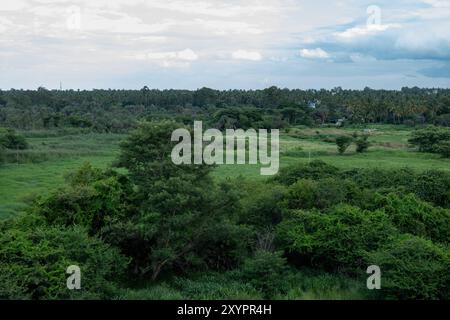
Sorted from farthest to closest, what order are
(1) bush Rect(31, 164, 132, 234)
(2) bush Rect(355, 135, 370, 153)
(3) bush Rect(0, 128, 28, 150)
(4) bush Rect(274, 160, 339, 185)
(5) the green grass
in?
(2) bush Rect(355, 135, 370, 153)
(3) bush Rect(0, 128, 28, 150)
(5) the green grass
(4) bush Rect(274, 160, 339, 185)
(1) bush Rect(31, 164, 132, 234)

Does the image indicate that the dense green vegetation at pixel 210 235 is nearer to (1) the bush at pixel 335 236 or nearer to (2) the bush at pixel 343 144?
(1) the bush at pixel 335 236

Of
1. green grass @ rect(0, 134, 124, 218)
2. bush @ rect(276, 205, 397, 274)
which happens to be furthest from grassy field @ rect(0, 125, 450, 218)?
bush @ rect(276, 205, 397, 274)

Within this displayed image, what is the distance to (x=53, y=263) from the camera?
1625 centimetres

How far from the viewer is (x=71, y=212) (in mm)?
19750

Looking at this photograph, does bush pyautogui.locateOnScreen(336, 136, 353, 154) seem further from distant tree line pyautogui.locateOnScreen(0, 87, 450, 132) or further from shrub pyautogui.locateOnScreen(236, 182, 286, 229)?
shrub pyautogui.locateOnScreen(236, 182, 286, 229)

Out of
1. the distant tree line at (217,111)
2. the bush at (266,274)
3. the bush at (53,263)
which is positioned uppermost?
the distant tree line at (217,111)

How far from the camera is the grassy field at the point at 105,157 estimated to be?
3969cm

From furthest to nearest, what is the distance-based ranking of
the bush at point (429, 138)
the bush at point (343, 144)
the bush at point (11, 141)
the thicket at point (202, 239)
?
the bush at point (429, 138)
the bush at point (343, 144)
the bush at point (11, 141)
the thicket at point (202, 239)

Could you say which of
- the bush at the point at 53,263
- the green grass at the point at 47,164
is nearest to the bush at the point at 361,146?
the green grass at the point at 47,164

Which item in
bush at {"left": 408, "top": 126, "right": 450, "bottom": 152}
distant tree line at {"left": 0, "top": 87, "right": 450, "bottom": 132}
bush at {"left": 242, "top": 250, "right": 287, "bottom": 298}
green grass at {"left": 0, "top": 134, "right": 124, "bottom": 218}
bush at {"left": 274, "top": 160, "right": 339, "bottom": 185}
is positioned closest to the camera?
bush at {"left": 242, "top": 250, "right": 287, "bottom": 298}

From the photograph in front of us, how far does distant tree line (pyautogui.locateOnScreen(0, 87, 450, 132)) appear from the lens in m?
81.3

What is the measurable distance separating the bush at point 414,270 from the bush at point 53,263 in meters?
9.12

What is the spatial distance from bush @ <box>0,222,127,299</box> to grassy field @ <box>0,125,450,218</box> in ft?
42.5

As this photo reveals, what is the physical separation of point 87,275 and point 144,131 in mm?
6863
